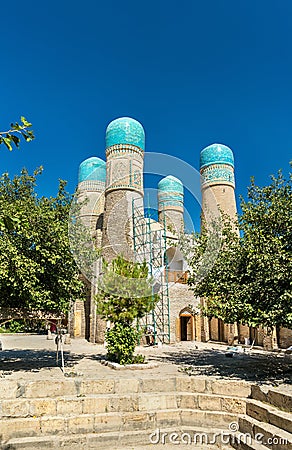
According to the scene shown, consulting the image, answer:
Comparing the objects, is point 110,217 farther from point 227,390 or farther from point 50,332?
point 227,390

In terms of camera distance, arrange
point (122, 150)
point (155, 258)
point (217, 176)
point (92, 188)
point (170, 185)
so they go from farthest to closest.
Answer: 1. point (170, 185)
2. point (92, 188)
3. point (217, 176)
4. point (122, 150)
5. point (155, 258)

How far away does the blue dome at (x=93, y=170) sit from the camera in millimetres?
29812

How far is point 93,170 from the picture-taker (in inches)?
1178

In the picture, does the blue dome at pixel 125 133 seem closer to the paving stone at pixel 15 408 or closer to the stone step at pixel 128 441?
the paving stone at pixel 15 408

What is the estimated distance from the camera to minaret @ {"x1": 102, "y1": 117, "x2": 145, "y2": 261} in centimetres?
2300

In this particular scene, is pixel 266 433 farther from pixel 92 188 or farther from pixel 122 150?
pixel 92 188

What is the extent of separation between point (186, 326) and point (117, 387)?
1783cm

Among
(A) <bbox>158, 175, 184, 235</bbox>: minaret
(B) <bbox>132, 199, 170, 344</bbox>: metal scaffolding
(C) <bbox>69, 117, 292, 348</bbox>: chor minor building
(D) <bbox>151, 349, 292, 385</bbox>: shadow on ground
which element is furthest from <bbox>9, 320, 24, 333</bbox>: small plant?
(D) <bbox>151, 349, 292, 385</bbox>: shadow on ground

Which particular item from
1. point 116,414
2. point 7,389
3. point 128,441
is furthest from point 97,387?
point 7,389

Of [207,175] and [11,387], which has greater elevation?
[207,175]

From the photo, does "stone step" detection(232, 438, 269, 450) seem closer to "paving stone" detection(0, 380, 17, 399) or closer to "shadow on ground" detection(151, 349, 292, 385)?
"shadow on ground" detection(151, 349, 292, 385)

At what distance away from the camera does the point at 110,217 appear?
23609 millimetres

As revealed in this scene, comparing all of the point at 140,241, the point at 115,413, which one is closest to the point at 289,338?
the point at 140,241

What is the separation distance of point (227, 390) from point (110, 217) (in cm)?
1623
